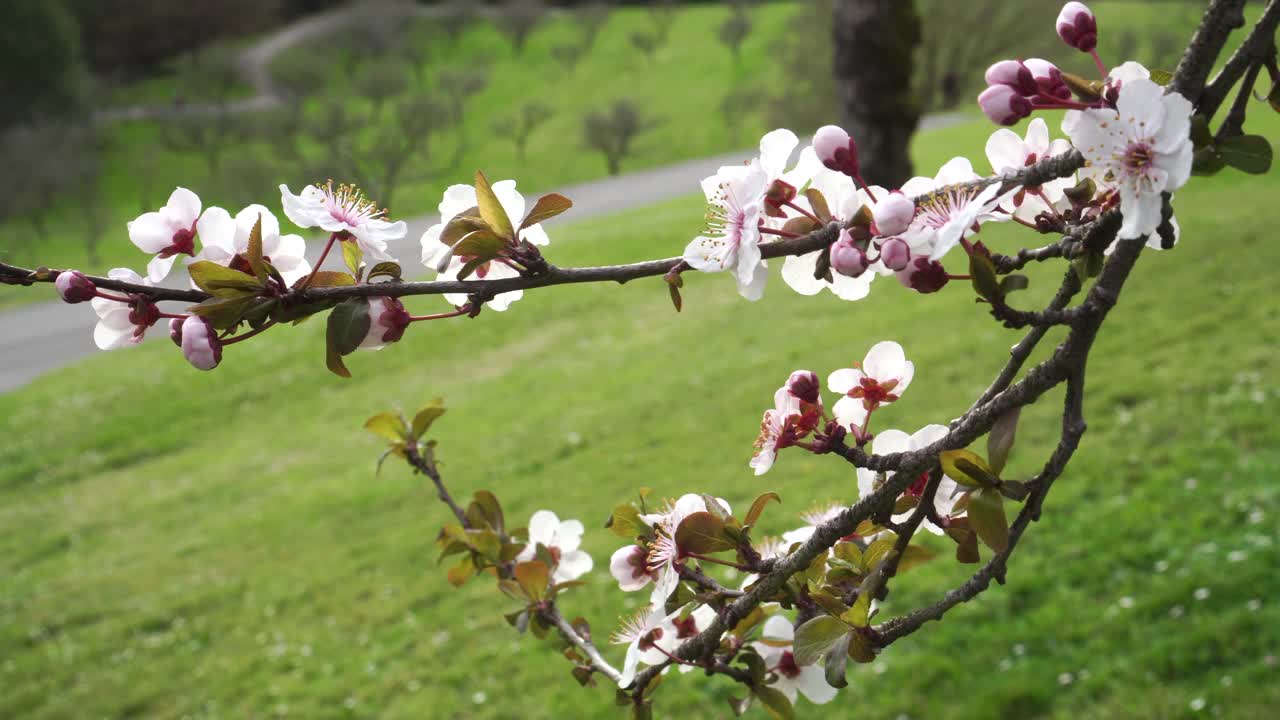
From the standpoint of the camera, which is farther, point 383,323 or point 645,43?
point 645,43

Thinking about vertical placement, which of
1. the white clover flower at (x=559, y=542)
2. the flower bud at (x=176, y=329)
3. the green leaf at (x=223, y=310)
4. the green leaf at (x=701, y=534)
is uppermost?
the green leaf at (x=223, y=310)

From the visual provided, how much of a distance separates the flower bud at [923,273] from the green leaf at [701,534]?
34 cm

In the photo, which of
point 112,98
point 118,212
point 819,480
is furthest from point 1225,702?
point 112,98

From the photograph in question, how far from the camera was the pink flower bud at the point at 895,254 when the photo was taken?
0.78 metres

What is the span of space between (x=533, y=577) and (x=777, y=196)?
79 centimetres

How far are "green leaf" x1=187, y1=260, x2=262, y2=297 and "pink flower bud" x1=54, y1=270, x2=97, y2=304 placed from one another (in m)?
0.08

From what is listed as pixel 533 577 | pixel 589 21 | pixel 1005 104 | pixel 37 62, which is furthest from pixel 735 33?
pixel 1005 104

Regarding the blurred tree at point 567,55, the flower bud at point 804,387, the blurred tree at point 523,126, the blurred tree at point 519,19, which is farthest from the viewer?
the blurred tree at point 519,19

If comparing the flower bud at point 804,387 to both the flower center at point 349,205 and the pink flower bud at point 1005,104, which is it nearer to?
the pink flower bud at point 1005,104

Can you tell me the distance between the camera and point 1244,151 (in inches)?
32.4

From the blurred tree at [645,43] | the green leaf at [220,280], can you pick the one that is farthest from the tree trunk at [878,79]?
the blurred tree at [645,43]

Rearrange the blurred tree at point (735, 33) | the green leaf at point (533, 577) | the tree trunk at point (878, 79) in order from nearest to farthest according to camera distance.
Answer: the green leaf at point (533, 577) → the tree trunk at point (878, 79) → the blurred tree at point (735, 33)

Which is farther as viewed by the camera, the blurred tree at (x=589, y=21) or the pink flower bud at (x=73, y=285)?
the blurred tree at (x=589, y=21)

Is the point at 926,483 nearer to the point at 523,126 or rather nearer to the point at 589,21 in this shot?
the point at 523,126
